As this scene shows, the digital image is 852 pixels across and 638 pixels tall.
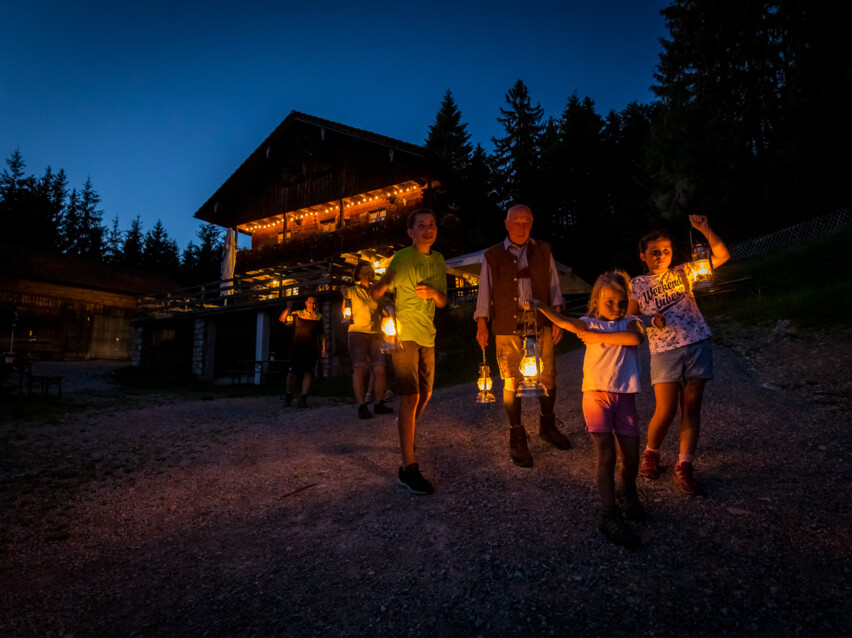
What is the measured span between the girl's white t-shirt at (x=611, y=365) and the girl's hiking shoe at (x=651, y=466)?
0.96 metres

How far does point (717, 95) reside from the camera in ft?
75.6

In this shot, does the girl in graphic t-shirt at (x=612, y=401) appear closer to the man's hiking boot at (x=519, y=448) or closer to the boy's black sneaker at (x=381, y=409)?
the man's hiking boot at (x=519, y=448)

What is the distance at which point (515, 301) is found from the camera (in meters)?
3.87

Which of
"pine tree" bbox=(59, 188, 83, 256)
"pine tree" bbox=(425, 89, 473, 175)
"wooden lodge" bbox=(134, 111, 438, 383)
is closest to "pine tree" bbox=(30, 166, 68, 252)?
"pine tree" bbox=(59, 188, 83, 256)

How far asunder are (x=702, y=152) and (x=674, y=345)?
24756 mm

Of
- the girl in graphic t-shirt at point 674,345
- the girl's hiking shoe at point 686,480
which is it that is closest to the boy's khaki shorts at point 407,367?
the girl in graphic t-shirt at point 674,345

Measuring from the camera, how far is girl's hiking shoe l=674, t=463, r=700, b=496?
3.06 meters

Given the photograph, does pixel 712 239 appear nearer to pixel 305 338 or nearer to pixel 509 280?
pixel 509 280

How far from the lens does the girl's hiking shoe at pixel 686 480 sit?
10.0 ft

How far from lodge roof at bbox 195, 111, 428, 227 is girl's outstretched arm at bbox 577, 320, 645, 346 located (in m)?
16.9

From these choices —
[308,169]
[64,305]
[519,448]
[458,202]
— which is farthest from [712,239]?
[64,305]

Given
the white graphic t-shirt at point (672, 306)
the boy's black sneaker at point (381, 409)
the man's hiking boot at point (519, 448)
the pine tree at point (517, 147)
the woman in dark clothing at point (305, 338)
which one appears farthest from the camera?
the pine tree at point (517, 147)

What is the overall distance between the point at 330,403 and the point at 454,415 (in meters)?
3.81

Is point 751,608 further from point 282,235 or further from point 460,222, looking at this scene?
point 282,235
